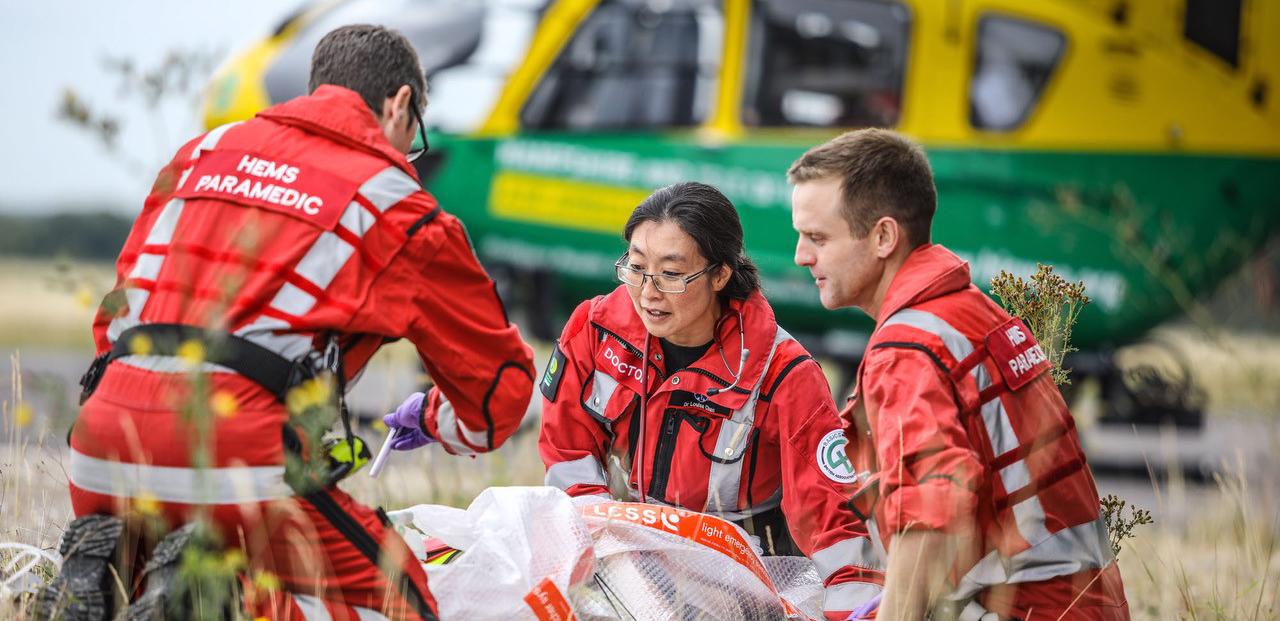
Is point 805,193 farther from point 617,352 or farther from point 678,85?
point 678,85

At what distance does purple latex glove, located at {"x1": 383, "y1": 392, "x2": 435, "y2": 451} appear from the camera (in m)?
3.20

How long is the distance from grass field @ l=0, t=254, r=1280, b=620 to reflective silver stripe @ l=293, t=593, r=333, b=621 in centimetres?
59

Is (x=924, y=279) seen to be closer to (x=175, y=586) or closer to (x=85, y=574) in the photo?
(x=175, y=586)

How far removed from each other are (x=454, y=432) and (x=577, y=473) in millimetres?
560

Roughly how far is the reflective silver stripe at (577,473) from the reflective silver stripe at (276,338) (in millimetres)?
1069

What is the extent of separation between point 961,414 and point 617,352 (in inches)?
46.0

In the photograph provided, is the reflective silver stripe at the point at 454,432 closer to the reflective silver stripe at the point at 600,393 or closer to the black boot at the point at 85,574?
the reflective silver stripe at the point at 600,393

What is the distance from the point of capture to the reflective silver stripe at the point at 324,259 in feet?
8.15

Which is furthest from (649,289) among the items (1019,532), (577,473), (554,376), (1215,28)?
(1215,28)

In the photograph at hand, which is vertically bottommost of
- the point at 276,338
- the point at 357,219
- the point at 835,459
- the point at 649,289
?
the point at 835,459

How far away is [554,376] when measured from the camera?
3527 millimetres

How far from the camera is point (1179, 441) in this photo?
963cm

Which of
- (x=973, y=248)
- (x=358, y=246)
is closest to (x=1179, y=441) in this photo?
(x=973, y=248)

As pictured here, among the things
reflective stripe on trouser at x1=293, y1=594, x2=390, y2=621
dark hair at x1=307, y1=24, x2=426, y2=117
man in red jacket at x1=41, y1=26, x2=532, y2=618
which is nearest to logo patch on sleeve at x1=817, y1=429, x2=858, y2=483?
man in red jacket at x1=41, y1=26, x2=532, y2=618
